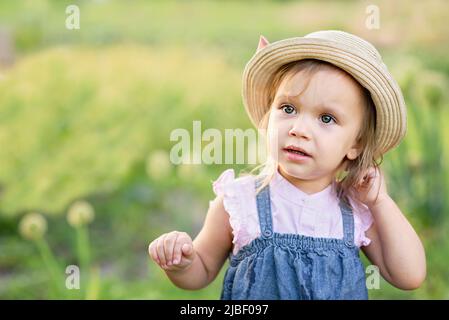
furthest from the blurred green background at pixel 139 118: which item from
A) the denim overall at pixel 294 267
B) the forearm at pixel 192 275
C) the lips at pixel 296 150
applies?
the lips at pixel 296 150

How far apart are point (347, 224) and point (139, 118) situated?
1623mm

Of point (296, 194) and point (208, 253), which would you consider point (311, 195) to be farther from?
point (208, 253)

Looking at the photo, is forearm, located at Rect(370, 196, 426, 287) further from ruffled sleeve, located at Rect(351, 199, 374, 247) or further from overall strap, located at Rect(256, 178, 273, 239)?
overall strap, located at Rect(256, 178, 273, 239)

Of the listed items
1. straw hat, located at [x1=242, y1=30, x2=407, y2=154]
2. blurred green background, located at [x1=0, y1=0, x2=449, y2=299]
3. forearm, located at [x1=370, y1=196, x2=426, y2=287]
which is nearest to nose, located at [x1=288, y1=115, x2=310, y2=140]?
straw hat, located at [x1=242, y1=30, x2=407, y2=154]

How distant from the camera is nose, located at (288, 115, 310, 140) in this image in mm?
1306

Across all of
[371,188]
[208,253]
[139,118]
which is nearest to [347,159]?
[371,188]

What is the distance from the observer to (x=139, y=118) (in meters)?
2.89

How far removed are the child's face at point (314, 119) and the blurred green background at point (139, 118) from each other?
1.18 m

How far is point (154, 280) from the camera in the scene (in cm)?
254

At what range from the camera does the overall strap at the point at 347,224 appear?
139 centimetres

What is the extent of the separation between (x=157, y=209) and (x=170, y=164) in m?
0.18

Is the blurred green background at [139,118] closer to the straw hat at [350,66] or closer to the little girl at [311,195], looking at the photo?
Answer: the little girl at [311,195]

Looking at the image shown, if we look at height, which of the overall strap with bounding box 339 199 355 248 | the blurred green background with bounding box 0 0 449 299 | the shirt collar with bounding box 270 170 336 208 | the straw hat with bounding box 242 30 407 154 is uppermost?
the blurred green background with bounding box 0 0 449 299

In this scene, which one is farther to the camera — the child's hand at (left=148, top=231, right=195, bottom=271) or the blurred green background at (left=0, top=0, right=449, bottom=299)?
the blurred green background at (left=0, top=0, right=449, bottom=299)
